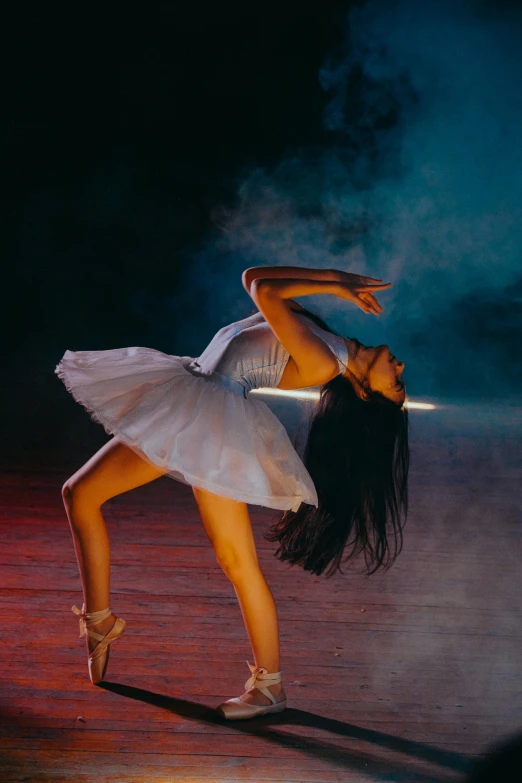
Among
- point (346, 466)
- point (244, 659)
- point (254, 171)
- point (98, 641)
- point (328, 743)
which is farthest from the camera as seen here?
point (254, 171)

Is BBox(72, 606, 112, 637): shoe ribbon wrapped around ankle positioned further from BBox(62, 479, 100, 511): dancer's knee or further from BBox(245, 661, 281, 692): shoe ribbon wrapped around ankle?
BBox(245, 661, 281, 692): shoe ribbon wrapped around ankle

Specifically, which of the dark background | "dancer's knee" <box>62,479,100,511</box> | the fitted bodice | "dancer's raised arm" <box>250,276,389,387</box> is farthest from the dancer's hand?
the dark background

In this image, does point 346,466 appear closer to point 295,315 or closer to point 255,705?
point 295,315

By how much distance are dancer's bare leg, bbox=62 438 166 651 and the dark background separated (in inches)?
231

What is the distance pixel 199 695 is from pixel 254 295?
1.10 metres

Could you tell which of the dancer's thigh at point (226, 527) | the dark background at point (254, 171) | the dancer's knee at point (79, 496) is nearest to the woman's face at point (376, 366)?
the dancer's thigh at point (226, 527)

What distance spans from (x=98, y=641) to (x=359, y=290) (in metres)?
1.19

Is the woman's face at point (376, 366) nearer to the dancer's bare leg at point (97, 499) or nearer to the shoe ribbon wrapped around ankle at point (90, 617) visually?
the dancer's bare leg at point (97, 499)

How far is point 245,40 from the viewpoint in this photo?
896 cm

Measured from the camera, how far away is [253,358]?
2.35 metres

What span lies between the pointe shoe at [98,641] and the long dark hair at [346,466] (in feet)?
1.85

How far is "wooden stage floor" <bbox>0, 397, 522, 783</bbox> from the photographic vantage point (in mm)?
2107

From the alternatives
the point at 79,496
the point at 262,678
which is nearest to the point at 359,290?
the point at 79,496

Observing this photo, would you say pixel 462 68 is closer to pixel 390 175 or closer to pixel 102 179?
pixel 390 175
